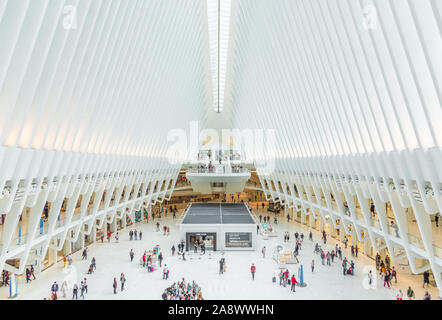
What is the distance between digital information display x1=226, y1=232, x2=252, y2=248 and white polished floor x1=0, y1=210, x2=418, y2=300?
32.1 inches

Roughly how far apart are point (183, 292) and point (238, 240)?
8597 mm

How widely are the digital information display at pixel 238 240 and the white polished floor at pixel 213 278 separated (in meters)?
0.82

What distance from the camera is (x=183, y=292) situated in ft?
47.0

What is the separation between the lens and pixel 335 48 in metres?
11.6

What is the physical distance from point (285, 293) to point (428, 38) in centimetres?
1150

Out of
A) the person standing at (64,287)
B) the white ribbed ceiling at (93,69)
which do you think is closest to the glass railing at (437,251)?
the white ribbed ceiling at (93,69)

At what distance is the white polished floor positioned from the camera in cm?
1442

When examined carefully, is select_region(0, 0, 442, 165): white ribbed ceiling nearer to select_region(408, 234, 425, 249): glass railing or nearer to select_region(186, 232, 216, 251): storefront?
select_region(408, 234, 425, 249): glass railing

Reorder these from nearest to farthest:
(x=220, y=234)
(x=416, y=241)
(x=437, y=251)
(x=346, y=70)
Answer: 1. (x=437, y=251)
2. (x=346, y=70)
3. (x=416, y=241)
4. (x=220, y=234)

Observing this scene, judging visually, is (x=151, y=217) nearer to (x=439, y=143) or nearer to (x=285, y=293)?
(x=285, y=293)

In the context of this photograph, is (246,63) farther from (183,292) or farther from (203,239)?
(183,292)

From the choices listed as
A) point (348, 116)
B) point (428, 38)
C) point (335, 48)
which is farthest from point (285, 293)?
point (428, 38)

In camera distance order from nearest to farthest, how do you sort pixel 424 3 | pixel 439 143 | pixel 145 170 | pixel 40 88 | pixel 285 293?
pixel 424 3 < pixel 439 143 < pixel 40 88 < pixel 285 293 < pixel 145 170

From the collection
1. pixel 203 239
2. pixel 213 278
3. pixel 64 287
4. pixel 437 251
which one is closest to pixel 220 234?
pixel 203 239
